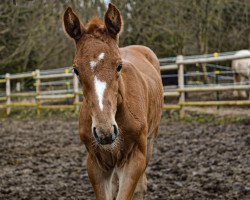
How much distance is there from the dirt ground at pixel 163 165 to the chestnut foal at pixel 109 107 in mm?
1312

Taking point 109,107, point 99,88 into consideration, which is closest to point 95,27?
point 99,88

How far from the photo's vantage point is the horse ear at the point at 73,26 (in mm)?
3197

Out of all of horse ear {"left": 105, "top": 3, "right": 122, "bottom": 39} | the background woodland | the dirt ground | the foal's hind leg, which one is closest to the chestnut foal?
→ horse ear {"left": 105, "top": 3, "right": 122, "bottom": 39}

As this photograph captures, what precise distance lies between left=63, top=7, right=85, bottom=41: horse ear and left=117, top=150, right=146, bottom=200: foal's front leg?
1.01 metres

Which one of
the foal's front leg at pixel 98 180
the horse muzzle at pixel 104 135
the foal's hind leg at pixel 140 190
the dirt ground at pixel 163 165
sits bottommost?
the dirt ground at pixel 163 165

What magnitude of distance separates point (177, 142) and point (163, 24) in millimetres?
10055

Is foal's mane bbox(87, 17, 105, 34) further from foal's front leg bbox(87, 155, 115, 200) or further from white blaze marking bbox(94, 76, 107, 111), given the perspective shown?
foal's front leg bbox(87, 155, 115, 200)

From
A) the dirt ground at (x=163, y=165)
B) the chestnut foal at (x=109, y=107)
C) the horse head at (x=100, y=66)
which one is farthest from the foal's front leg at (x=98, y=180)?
the dirt ground at (x=163, y=165)

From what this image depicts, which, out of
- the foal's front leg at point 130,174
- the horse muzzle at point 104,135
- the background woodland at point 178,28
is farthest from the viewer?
the background woodland at point 178,28

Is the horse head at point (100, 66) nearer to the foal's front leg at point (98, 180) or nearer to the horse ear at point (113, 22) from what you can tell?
the horse ear at point (113, 22)

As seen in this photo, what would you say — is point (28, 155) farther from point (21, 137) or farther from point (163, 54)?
point (163, 54)

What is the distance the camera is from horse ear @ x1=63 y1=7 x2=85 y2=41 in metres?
3.20

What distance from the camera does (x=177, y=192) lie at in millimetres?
4762

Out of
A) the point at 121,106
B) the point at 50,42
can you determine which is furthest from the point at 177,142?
the point at 50,42
